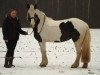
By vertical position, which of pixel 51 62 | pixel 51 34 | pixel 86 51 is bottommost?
pixel 51 62

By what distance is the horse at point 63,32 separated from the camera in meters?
10.2

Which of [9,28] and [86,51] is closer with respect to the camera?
[86,51]

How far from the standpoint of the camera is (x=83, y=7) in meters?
28.0

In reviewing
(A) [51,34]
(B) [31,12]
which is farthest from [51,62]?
(B) [31,12]

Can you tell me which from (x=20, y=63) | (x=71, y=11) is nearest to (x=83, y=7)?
(x=71, y=11)

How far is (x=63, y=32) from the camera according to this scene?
1027 centimetres

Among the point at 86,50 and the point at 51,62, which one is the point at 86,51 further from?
the point at 51,62

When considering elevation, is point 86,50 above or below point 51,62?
above

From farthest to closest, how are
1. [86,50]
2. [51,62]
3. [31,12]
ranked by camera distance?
[51,62]
[31,12]
[86,50]

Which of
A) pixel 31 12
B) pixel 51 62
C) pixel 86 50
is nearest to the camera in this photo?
pixel 86 50

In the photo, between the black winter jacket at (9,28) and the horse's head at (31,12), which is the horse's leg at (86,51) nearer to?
the horse's head at (31,12)

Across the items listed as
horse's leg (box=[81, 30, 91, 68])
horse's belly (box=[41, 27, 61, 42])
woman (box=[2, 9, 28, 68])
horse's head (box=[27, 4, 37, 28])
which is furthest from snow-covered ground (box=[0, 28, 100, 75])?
horse's head (box=[27, 4, 37, 28])

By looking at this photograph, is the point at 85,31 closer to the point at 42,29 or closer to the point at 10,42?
the point at 42,29

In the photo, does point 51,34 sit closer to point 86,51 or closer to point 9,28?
point 86,51
